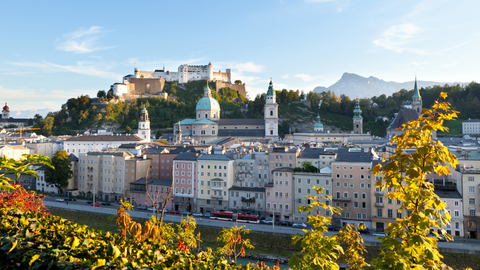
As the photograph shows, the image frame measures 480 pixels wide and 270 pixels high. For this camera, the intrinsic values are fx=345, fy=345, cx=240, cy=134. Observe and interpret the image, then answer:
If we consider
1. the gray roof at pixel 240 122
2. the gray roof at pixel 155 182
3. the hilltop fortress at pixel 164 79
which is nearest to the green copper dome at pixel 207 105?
the gray roof at pixel 240 122

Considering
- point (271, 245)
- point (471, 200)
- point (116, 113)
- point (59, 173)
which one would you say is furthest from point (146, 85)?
point (471, 200)

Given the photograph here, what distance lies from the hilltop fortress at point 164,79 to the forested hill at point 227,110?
13.2 ft

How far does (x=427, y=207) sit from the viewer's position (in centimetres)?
468

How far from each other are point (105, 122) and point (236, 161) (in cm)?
6862

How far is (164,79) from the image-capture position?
123312mm

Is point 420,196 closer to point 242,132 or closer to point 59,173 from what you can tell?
point 59,173

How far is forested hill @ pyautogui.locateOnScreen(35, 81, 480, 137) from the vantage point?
101000 mm

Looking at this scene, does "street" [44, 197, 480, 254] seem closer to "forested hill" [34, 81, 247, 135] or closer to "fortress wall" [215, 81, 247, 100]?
"forested hill" [34, 81, 247, 135]

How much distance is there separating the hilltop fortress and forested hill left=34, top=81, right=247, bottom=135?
660cm

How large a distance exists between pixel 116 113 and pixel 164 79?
1033 inches

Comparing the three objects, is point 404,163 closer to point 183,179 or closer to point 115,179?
point 183,179

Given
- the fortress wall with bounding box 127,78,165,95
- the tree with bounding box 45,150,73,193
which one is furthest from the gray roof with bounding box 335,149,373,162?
the fortress wall with bounding box 127,78,165,95

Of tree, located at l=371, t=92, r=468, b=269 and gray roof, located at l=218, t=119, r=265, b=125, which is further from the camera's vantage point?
gray roof, located at l=218, t=119, r=265, b=125

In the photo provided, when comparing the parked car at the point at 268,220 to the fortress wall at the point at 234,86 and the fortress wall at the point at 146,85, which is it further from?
the fortress wall at the point at 146,85
